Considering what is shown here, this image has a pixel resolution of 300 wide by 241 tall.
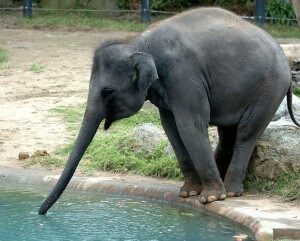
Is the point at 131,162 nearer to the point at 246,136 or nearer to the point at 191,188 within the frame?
the point at 191,188

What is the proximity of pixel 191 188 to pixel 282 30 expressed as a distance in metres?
12.2

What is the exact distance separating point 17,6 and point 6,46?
578cm

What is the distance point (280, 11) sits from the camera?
853 inches

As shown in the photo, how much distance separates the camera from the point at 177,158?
8945 millimetres

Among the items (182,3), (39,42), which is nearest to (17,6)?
(182,3)

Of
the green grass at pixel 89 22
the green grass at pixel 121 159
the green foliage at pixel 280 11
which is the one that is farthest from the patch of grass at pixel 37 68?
the green foliage at pixel 280 11

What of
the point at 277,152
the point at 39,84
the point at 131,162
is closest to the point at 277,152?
the point at 277,152

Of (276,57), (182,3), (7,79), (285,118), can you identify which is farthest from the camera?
(182,3)

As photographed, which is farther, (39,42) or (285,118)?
(39,42)

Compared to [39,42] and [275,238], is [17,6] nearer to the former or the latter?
[39,42]

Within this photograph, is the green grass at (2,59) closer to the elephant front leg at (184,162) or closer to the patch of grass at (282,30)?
the patch of grass at (282,30)

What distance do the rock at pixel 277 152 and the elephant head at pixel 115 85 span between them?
1.28 meters

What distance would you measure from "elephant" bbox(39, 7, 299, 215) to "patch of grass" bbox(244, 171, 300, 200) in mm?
222

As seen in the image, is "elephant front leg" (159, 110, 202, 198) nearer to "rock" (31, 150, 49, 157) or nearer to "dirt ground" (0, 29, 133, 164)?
"rock" (31, 150, 49, 157)
